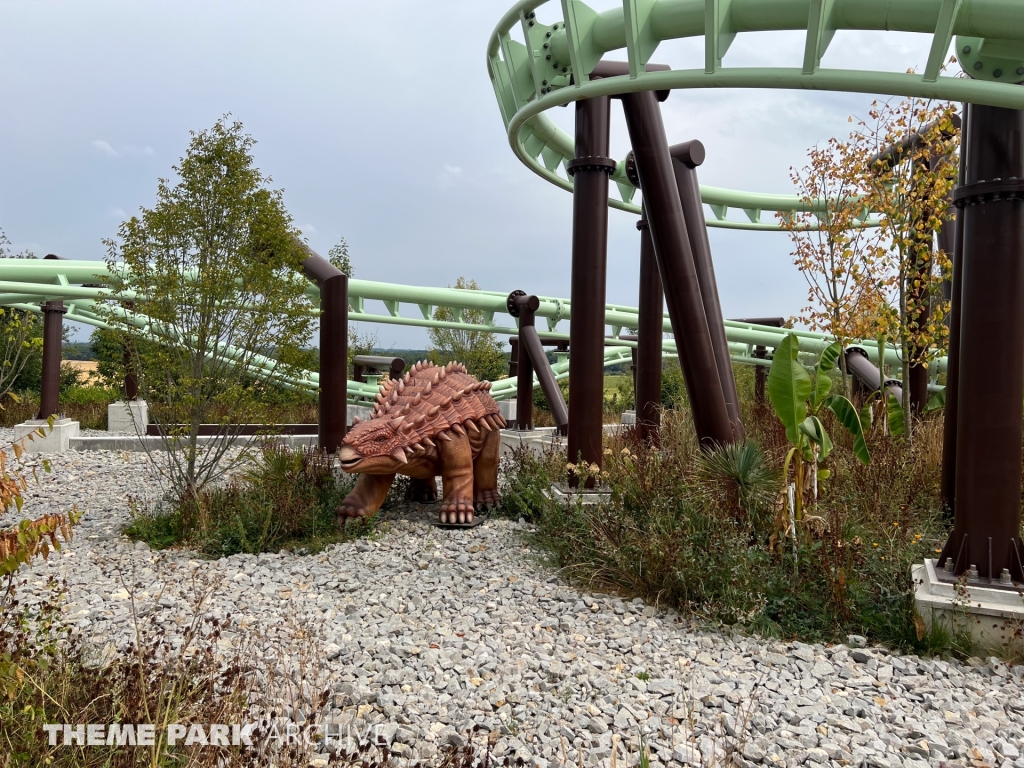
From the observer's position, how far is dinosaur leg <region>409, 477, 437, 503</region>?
715cm

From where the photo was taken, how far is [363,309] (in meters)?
12.0

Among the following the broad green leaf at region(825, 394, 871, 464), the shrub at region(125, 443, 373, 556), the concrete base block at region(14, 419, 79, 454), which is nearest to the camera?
the broad green leaf at region(825, 394, 871, 464)

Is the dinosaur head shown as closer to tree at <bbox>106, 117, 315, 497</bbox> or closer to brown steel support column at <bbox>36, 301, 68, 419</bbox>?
tree at <bbox>106, 117, 315, 497</bbox>

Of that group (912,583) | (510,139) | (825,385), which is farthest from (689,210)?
(912,583)

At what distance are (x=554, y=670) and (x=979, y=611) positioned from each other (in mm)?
2303

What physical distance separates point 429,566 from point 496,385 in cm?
1196

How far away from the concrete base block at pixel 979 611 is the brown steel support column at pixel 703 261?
279cm

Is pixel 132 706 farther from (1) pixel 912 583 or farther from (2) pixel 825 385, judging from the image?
(2) pixel 825 385


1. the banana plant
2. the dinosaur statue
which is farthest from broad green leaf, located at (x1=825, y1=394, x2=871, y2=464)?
the dinosaur statue

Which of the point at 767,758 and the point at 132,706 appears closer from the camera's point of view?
A: the point at 132,706

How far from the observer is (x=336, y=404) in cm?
823

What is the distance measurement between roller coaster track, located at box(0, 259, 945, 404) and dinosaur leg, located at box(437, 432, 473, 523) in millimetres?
1619

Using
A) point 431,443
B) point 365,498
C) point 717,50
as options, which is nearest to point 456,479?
point 431,443

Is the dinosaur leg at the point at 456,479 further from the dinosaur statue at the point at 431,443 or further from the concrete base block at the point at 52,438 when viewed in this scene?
the concrete base block at the point at 52,438
